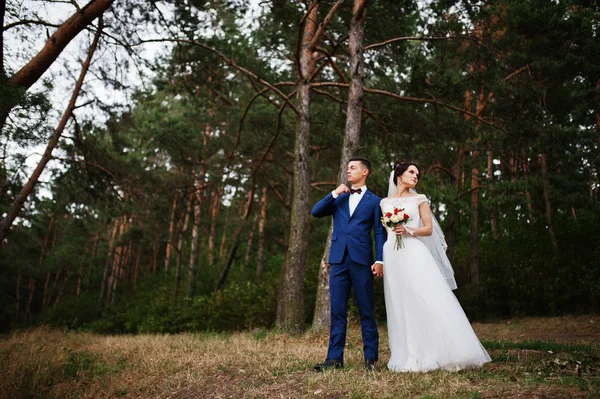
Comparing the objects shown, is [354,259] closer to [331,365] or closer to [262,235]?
[331,365]

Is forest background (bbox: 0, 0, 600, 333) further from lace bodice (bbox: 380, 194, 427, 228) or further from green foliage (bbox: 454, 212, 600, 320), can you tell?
lace bodice (bbox: 380, 194, 427, 228)

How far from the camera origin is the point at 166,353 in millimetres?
7258

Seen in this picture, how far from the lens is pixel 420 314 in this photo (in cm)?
479

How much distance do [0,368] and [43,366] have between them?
525mm

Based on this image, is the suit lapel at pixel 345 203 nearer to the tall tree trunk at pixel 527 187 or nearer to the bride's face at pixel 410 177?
the bride's face at pixel 410 177

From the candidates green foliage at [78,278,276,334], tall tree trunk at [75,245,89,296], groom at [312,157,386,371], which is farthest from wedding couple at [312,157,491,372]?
tall tree trunk at [75,245,89,296]

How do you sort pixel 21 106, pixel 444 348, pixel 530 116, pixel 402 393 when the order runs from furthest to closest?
pixel 530 116 → pixel 21 106 → pixel 444 348 → pixel 402 393

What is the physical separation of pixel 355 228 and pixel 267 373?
1.81 metres

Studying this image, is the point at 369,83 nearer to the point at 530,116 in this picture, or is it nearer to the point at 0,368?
the point at 530,116

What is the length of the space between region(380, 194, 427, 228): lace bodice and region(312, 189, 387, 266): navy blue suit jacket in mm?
100

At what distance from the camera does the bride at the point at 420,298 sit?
4.64 meters

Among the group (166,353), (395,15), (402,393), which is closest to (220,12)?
(395,15)

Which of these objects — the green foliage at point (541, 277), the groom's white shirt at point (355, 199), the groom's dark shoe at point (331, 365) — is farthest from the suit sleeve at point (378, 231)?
the green foliage at point (541, 277)

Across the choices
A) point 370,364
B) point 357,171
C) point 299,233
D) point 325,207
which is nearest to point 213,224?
point 299,233
